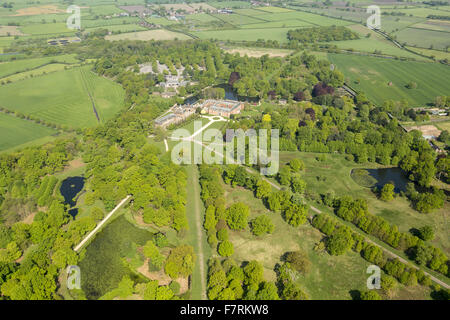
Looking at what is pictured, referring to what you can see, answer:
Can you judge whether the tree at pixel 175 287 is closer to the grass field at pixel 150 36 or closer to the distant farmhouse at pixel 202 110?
the distant farmhouse at pixel 202 110

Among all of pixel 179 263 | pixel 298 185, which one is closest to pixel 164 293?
pixel 179 263

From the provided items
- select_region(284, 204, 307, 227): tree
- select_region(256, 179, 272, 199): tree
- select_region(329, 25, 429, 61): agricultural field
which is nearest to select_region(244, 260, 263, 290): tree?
select_region(284, 204, 307, 227): tree

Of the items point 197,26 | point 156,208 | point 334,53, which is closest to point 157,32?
point 197,26

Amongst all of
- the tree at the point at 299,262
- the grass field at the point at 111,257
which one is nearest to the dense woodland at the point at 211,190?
the tree at the point at 299,262

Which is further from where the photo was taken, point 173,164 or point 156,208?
point 173,164

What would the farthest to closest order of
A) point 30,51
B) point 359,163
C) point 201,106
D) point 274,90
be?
1. point 30,51
2. point 274,90
3. point 201,106
4. point 359,163
